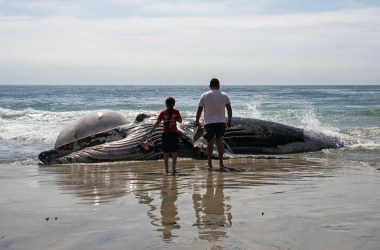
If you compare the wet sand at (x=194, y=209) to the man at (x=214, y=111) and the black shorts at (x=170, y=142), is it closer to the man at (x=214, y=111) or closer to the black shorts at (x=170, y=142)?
the black shorts at (x=170, y=142)

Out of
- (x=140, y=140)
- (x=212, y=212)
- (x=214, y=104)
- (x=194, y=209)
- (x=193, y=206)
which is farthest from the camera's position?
(x=140, y=140)

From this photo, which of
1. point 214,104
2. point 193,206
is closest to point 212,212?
point 193,206

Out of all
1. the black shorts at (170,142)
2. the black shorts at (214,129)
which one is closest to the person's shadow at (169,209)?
the black shorts at (170,142)

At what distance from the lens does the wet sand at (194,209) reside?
4.37 meters

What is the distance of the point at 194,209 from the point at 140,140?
6.12 m

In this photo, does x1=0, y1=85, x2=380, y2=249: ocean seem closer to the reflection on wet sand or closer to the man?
the reflection on wet sand

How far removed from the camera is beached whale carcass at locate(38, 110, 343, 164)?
1134 centimetres

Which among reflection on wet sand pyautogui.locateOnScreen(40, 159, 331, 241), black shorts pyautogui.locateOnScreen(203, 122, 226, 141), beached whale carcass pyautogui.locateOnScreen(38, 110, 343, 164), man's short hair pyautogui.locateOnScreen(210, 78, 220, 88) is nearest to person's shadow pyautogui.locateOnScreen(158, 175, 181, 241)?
reflection on wet sand pyautogui.locateOnScreen(40, 159, 331, 241)

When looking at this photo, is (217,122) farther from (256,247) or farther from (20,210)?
(256,247)

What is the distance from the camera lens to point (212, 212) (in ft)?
17.7

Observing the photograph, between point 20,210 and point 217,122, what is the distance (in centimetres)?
472

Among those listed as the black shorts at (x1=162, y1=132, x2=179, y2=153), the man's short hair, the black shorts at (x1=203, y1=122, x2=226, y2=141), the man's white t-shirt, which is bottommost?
the black shorts at (x1=162, y1=132, x2=179, y2=153)

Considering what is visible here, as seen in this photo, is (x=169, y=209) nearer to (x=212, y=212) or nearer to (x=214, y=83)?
(x=212, y=212)

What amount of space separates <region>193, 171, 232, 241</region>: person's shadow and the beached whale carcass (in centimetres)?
429
